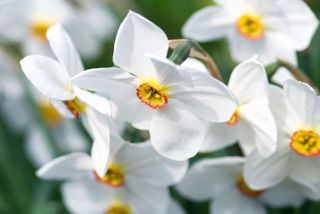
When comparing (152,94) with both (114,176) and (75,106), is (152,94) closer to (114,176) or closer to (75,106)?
(75,106)

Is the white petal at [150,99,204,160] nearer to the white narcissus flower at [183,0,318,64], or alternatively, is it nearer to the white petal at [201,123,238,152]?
the white petal at [201,123,238,152]

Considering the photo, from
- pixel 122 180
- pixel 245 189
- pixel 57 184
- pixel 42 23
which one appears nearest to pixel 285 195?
pixel 245 189

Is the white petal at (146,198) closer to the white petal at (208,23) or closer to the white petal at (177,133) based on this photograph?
the white petal at (177,133)

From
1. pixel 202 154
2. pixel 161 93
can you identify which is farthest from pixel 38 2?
pixel 161 93

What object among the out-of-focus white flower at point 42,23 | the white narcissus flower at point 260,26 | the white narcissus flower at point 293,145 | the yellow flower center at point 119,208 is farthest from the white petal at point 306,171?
the out-of-focus white flower at point 42,23

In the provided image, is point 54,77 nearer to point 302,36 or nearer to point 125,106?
point 125,106

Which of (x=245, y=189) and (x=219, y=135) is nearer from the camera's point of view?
(x=219, y=135)
